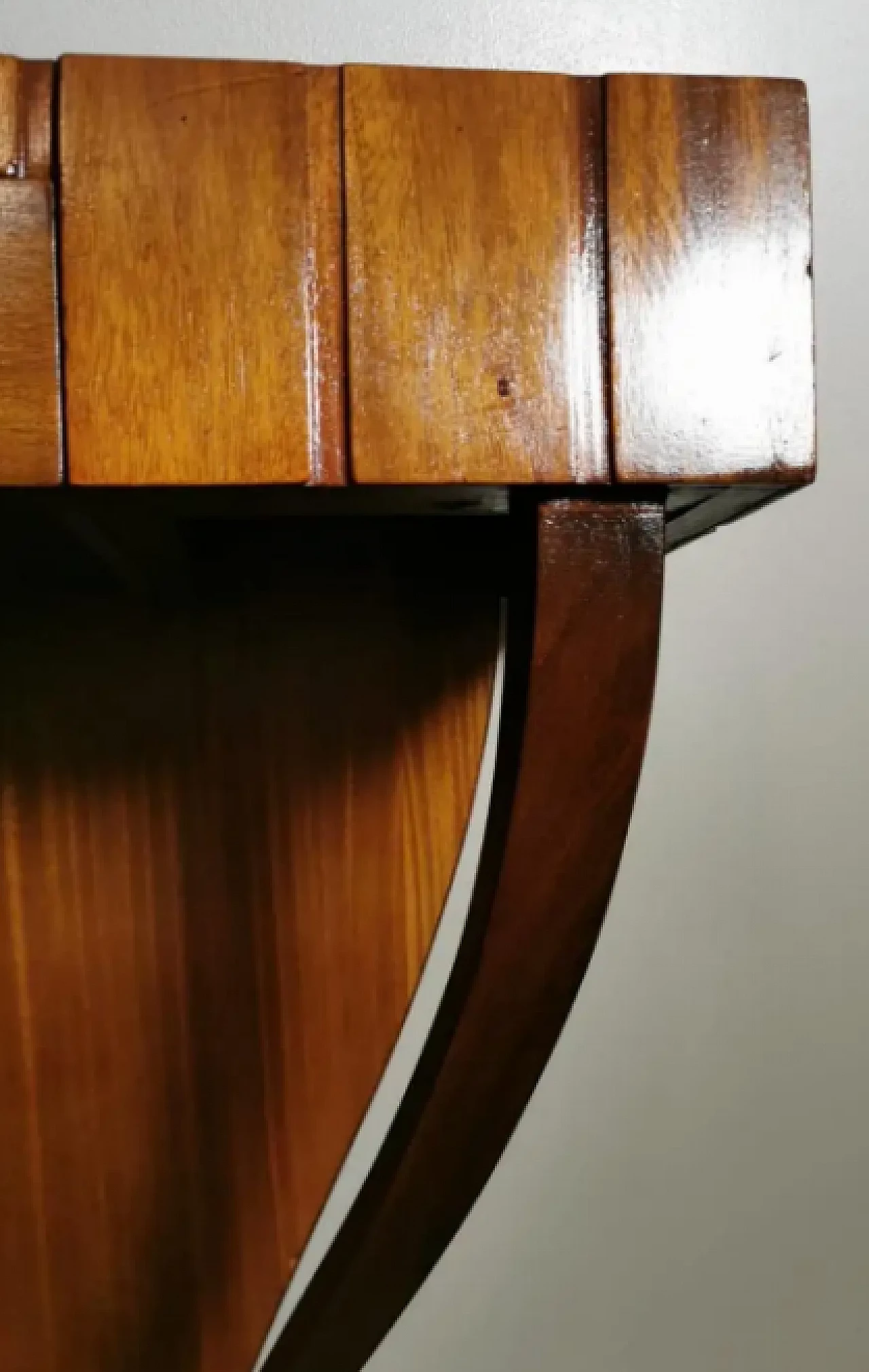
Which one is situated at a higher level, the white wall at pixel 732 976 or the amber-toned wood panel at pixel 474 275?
the amber-toned wood panel at pixel 474 275

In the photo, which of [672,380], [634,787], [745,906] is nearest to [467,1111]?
[634,787]

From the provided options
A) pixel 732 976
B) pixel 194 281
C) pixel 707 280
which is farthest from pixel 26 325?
pixel 732 976

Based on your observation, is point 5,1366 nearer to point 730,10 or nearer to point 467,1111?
point 467,1111

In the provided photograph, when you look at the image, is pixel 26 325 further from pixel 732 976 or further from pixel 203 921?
pixel 732 976

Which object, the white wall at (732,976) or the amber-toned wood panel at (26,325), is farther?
the white wall at (732,976)

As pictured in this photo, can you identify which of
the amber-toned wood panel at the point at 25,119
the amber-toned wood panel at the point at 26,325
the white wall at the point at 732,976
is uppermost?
the amber-toned wood panel at the point at 25,119

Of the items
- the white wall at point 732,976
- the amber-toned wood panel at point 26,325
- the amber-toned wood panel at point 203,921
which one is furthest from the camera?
the white wall at point 732,976

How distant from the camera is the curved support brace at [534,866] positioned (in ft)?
1.07

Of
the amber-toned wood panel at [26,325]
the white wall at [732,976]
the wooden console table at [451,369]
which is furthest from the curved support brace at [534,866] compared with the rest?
the white wall at [732,976]

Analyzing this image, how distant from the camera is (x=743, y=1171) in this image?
0.81 m

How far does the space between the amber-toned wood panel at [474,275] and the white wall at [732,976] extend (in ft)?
1.57

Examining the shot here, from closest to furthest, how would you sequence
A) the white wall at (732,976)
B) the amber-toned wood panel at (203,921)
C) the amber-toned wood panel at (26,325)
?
the amber-toned wood panel at (26,325)
the amber-toned wood panel at (203,921)
the white wall at (732,976)

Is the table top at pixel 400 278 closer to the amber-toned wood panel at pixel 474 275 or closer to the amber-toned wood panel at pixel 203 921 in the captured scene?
the amber-toned wood panel at pixel 474 275

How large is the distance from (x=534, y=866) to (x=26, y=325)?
19 centimetres
